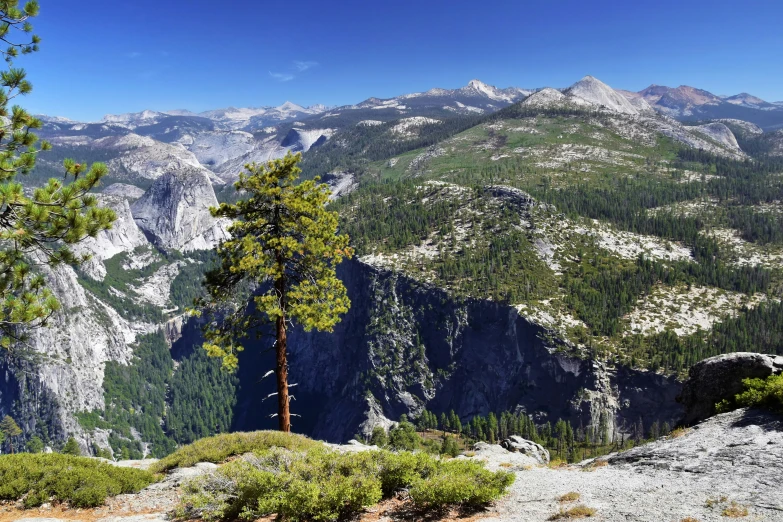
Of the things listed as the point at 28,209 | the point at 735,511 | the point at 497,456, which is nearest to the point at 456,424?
the point at 497,456

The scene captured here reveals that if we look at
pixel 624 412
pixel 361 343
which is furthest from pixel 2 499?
pixel 361 343

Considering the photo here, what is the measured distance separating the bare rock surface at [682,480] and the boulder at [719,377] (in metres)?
3.96

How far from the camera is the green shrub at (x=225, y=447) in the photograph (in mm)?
20953

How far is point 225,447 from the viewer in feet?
A: 71.7

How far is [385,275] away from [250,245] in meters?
170

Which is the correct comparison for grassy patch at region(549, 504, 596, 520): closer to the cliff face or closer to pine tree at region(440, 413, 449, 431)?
the cliff face

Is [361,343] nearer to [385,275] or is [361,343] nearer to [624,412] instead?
[385,275]

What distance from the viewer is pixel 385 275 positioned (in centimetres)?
19275

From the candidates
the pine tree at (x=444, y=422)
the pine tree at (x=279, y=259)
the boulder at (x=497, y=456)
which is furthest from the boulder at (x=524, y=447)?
the pine tree at (x=444, y=422)

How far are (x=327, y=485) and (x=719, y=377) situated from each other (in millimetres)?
23019

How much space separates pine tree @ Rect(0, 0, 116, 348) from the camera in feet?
41.2

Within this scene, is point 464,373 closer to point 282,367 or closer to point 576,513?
point 282,367

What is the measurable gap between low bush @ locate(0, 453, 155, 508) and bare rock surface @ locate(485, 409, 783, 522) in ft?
49.9

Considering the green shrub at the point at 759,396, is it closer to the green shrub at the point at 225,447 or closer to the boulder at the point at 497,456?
the boulder at the point at 497,456
